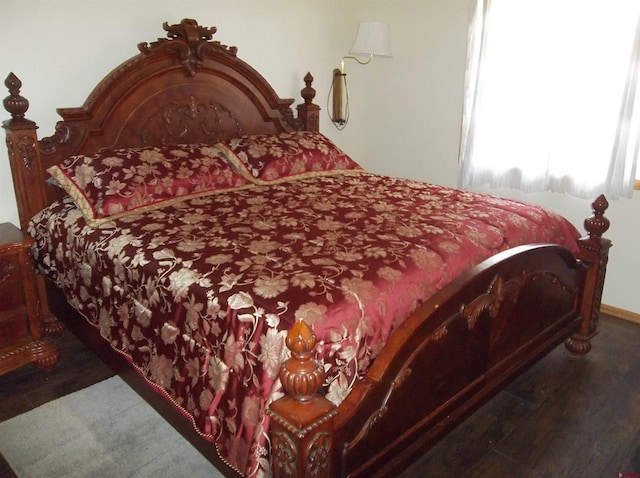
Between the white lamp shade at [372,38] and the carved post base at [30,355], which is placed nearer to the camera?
the carved post base at [30,355]

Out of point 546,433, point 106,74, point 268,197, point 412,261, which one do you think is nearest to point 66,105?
point 106,74

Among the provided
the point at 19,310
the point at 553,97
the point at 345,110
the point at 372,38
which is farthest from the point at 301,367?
the point at 345,110

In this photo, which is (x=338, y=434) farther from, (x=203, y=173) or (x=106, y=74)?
(x=106, y=74)

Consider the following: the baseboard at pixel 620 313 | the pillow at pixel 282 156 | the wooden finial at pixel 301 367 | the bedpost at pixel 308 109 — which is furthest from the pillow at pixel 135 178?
the baseboard at pixel 620 313

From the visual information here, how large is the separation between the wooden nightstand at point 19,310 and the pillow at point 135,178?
0.32 metres

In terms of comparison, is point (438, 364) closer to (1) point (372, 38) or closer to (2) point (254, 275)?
(2) point (254, 275)

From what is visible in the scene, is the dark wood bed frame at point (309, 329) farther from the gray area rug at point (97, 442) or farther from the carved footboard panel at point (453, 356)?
the gray area rug at point (97, 442)

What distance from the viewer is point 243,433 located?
1.33m

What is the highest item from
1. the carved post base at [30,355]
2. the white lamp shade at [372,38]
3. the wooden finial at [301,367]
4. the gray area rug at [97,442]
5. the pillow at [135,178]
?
the white lamp shade at [372,38]

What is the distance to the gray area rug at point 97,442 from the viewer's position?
1.75m

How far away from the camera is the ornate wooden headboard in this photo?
7.75ft

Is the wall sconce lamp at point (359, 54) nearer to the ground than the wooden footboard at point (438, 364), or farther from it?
farther from it

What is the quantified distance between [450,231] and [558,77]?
1.59m

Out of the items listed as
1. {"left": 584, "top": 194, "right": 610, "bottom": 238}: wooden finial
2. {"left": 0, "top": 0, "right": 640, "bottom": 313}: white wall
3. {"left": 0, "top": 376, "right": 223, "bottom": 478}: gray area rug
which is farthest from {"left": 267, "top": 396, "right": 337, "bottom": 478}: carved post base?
{"left": 0, "top": 0, "right": 640, "bottom": 313}: white wall
